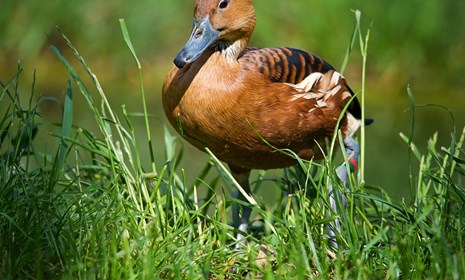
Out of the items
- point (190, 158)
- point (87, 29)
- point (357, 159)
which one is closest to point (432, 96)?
point (190, 158)

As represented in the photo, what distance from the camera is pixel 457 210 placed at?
344cm

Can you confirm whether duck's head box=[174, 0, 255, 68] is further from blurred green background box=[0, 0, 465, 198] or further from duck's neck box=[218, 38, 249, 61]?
blurred green background box=[0, 0, 465, 198]

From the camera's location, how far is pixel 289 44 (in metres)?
8.48

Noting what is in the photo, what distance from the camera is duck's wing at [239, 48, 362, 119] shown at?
4.02 m

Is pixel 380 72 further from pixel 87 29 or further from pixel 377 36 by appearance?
pixel 87 29

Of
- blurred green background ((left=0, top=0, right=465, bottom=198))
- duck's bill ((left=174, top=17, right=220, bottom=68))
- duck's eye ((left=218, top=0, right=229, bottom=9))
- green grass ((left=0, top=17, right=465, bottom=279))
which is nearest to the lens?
green grass ((left=0, top=17, right=465, bottom=279))

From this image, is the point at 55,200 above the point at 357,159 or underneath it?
above

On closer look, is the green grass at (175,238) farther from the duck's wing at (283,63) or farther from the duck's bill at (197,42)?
the duck's wing at (283,63)

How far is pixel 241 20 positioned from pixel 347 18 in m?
4.54

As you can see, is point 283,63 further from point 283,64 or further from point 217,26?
point 217,26

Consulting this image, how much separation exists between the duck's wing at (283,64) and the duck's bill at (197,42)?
0.23m

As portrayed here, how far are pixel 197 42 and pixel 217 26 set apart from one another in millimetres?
153

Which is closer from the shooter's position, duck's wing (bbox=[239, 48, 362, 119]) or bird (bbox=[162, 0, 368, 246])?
bird (bbox=[162, 0, 368, 246])

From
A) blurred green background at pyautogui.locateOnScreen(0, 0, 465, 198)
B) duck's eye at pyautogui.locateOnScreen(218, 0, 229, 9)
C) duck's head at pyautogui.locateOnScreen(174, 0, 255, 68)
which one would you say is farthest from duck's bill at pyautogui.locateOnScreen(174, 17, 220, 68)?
blurred green background at pyautogui.locateOnScreen(0, 0, 465, 198)
